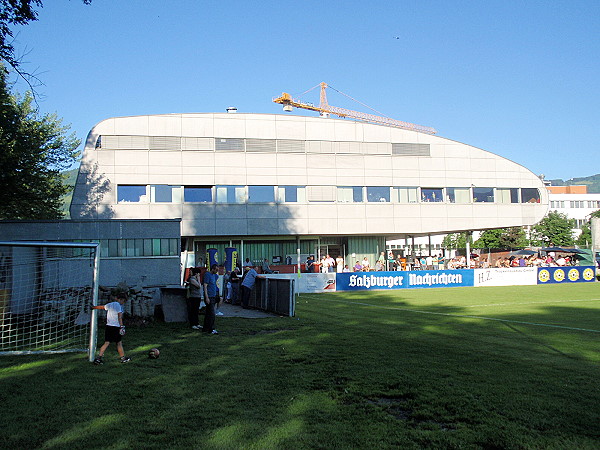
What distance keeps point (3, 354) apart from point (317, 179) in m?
40.4

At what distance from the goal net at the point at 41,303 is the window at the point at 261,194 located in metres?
29.9

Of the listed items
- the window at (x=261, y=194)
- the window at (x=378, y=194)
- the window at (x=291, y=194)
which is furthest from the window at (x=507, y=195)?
the window at (x=261, y=194)

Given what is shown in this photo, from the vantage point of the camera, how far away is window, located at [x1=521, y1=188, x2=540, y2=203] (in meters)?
54.4

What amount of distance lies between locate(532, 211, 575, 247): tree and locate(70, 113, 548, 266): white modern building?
49702mm

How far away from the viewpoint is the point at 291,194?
4956 cm

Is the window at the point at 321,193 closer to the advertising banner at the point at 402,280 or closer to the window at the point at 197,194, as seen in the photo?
the window at the point at 197,194

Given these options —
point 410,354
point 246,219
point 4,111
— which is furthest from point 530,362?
point 246,219

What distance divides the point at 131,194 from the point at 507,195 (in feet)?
116

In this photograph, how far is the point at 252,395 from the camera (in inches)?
297

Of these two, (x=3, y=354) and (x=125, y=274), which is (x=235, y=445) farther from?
(x=125, y=274)

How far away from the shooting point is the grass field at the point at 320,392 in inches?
225

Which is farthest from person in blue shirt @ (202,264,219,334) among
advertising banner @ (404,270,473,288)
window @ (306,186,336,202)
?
window @ (306,186,336,202)

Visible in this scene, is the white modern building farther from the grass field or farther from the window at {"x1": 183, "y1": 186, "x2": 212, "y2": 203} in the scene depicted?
the grass field

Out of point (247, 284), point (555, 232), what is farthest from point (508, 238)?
point (247, 284)
